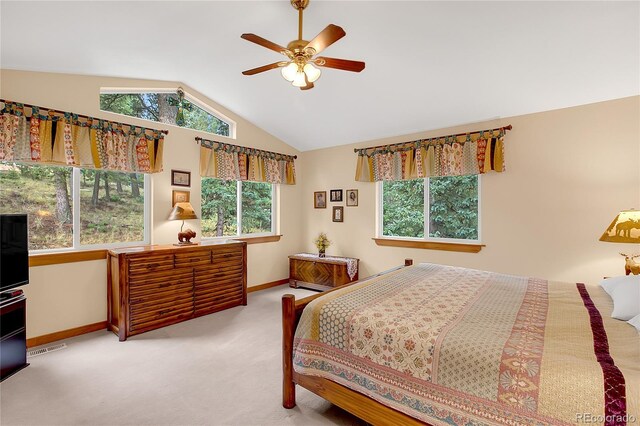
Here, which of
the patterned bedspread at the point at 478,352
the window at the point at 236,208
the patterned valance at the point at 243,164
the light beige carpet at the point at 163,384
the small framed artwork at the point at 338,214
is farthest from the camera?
the small framed artwork at the point at 338,214

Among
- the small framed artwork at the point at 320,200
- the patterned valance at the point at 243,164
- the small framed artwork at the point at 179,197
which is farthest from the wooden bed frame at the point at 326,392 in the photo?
the small framed artwork at the point at 320,200

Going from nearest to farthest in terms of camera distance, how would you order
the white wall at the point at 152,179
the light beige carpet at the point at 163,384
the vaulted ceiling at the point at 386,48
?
the light beige carpet at the point at 163,384, the vaulted ceiling at the point at 386,48, the white wall at the point at 152,179

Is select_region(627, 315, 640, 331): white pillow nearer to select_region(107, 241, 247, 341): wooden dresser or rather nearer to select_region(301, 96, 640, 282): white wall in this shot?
select_region(301, 96, 640, 282): white wall

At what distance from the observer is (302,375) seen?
204 centimetres

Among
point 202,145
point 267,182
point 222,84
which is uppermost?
point 222,84

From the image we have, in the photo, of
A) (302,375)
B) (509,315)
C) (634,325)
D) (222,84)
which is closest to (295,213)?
(222,84)

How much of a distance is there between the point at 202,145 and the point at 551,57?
4123 mm

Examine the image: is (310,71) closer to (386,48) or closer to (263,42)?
(263,42)

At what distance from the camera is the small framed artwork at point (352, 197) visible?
205 inches

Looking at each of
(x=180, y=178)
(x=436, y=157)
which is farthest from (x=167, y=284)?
(x=436, y=157)

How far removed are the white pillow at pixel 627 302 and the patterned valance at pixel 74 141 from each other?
447cm

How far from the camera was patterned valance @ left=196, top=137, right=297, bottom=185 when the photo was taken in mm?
4457

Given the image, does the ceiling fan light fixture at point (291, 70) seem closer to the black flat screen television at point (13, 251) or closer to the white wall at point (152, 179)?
the white wall at point (152, 179)

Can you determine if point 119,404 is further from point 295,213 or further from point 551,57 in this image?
point 551,57
